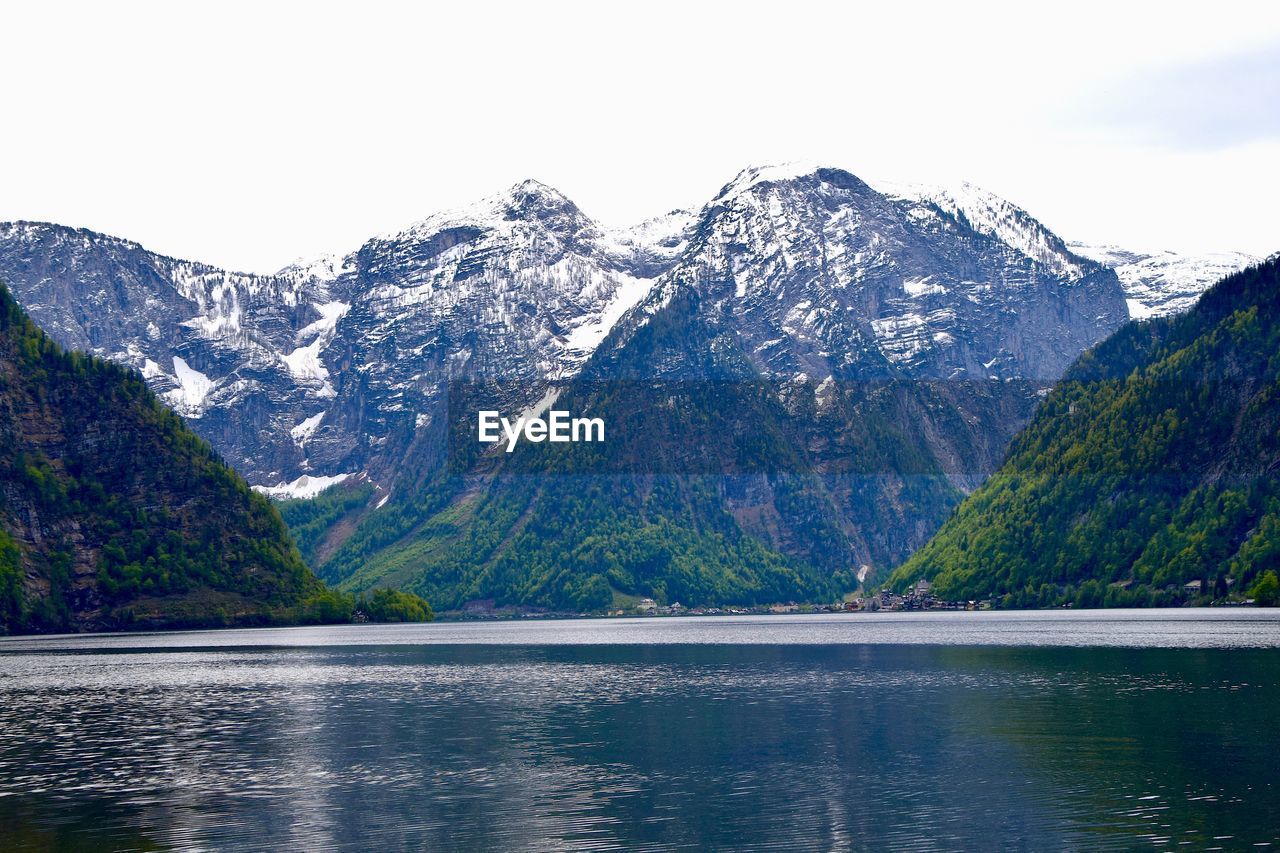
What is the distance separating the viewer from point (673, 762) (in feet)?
308

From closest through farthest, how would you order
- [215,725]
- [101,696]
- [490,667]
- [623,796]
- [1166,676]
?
[623,796] → [215,725] → [1166,676] → [101,696] → [490,667]

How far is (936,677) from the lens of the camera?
151m

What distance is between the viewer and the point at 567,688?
154m

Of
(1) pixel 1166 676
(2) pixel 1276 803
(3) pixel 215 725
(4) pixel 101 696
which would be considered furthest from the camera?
(4) pixel 101 696

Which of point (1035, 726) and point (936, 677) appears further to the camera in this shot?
point (936, 677)

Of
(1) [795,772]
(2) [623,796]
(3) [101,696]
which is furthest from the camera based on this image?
(3) [101,696]

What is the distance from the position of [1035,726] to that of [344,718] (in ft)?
180

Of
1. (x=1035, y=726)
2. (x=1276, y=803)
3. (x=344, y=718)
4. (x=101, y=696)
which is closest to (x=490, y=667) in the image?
(x=101, y=696)

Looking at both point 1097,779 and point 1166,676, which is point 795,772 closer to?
point 1097,779

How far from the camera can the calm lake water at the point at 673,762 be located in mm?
71125

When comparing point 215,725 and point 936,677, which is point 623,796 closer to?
point 215,725

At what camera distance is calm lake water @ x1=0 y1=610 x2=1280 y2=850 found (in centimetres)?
7112

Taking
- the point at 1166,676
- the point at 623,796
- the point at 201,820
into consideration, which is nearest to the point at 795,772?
the point at 623,796

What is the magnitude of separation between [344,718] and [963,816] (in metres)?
65.7
